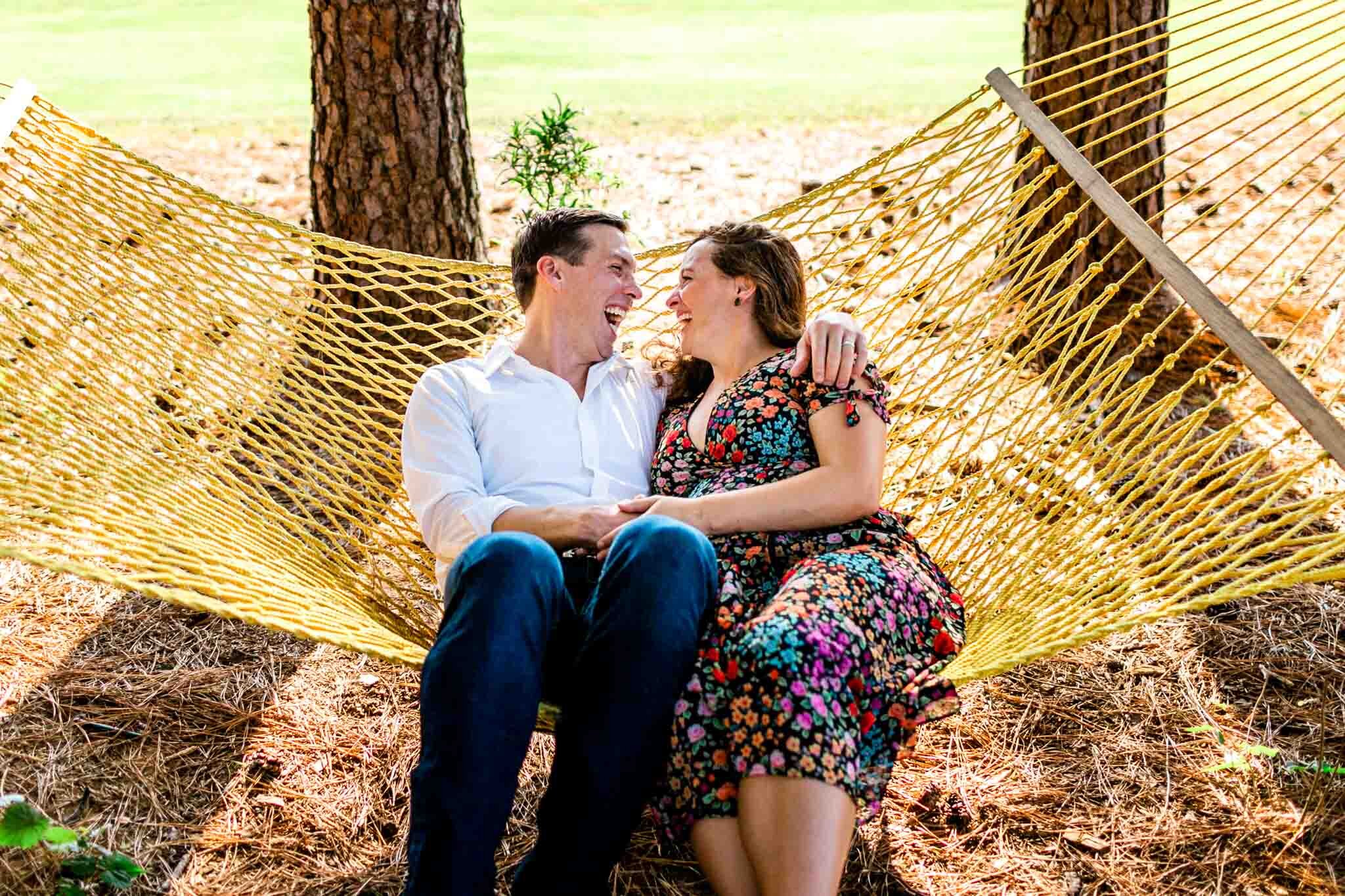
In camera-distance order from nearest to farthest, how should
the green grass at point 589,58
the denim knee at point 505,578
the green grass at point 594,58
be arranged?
the denim knee at point 505,578
the green grass at point 594,58
the green grass at point 589,58

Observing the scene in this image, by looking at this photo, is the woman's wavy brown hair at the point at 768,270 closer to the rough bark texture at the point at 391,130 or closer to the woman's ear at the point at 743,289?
the woman's ear at the point at 743,289

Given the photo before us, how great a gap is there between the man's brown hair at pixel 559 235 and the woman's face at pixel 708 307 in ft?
0.66

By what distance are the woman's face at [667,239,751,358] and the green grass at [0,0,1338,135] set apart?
18.2 feet

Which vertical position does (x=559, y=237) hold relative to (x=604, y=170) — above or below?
below

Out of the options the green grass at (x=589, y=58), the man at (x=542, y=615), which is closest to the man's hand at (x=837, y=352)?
the man at (x=542, y=615)

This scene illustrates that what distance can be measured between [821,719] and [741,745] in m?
0.11

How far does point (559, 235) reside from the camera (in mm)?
2260

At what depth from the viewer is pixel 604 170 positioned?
6219mm

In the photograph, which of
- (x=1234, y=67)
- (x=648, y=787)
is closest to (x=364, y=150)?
(x=648, y=787)

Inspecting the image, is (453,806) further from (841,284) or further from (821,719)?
(841,284)

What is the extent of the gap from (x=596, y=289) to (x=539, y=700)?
901mm

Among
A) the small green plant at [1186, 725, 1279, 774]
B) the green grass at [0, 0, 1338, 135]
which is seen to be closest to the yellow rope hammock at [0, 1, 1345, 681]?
the small green plant at [1186, 725, 1279, 774]

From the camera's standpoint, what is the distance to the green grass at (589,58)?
28.8ft

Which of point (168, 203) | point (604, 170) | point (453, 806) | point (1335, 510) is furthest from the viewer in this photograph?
point (604, 170)
